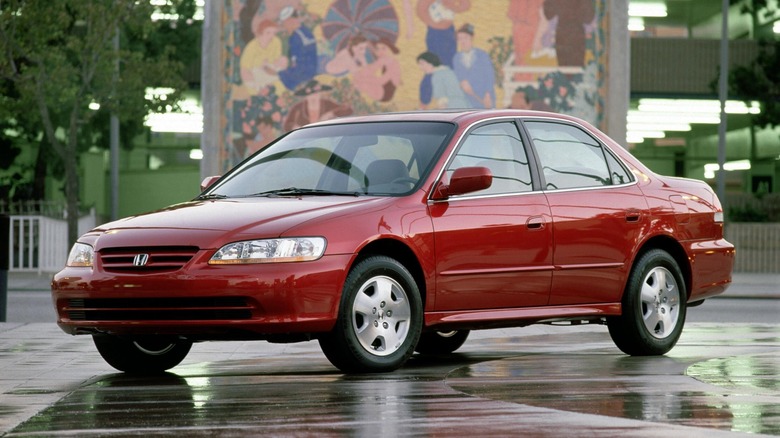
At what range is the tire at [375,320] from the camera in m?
8.94

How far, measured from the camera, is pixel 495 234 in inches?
388

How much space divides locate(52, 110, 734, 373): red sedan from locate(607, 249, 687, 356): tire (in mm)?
14

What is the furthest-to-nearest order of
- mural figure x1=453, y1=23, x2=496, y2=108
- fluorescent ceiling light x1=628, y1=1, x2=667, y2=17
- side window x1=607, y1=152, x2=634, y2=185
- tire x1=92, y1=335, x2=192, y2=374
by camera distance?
fluorescent ceiling light x1=628, y1=1, x2=667, y2=17, mural figure x1=453, y1=23, x2=496, y2=108, side window x1=607, y1=152, x2=634, y2=185, tire x1=92, y1=335, x2=192, y2=374

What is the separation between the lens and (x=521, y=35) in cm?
2920

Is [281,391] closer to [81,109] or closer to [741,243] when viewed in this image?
[81,109]

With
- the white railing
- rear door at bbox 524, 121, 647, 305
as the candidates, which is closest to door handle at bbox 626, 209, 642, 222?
rear door at bbox 524, 121, 647, 305

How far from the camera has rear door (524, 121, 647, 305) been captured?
1033 cm

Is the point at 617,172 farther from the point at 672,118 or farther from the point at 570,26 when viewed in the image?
the point at 672,118

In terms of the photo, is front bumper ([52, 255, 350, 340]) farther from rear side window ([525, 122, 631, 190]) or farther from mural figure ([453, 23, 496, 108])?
mural figure ([453, 23, 496, 108])

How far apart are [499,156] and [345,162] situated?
1051 mm

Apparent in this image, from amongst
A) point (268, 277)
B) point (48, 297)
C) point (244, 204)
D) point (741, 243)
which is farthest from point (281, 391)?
point (741, 243)

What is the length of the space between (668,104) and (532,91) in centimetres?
1011

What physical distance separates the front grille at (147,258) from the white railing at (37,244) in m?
20.6

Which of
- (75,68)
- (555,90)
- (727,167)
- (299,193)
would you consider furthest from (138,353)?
(727,167)
